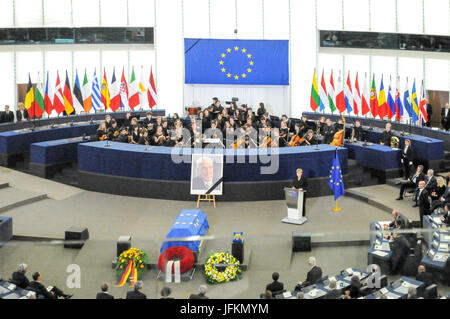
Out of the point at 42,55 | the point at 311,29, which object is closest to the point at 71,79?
the point at 42,55

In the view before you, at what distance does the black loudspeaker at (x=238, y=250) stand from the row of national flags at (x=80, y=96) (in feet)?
42.8

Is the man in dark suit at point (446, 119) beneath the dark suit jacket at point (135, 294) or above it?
above

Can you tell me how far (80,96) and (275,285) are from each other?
54.2ft

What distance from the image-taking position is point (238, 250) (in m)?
13.0

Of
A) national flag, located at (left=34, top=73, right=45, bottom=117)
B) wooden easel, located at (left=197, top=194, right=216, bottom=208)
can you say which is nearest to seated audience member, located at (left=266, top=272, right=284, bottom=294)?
wooden easel, located at (left=197, top=194, right=216, bottom=208)

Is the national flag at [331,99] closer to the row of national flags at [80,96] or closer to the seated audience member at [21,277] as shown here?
the row of national flags at [80,96]

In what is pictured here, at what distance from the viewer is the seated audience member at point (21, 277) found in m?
10.5

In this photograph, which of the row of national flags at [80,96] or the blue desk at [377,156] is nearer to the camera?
the blue desk at [377,156]

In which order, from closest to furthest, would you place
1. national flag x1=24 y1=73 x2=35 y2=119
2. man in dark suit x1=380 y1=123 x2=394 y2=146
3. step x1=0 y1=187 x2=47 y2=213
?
1. step x1=0 y1=187 x2=47 y2=213
2. man in dark suit x1=380 y1=123 x2=394 y2=146
3. national flag x1=24 y1=73 x2=35 y2=119

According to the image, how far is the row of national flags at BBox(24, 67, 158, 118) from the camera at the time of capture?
23625 mm

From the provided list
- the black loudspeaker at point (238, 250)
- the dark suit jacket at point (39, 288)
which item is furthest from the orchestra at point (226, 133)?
the dark suit jacket at point (39, 288)

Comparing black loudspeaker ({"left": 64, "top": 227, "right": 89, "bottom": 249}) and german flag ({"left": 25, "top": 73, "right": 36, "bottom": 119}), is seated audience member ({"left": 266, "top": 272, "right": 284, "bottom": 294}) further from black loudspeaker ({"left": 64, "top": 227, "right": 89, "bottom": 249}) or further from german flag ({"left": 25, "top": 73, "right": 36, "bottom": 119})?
german flag ({"left": 25, "top": 73, "right": 36, "bottom": 119})

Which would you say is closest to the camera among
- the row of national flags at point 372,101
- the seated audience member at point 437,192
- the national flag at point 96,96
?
the seated audience member at point 437,192

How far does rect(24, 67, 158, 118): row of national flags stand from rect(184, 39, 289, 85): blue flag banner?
11.9 feet
